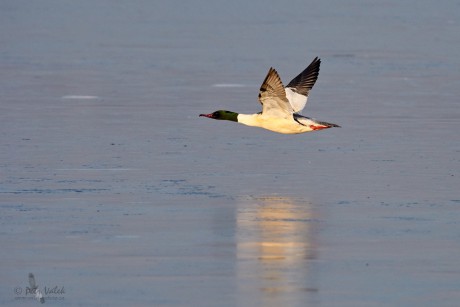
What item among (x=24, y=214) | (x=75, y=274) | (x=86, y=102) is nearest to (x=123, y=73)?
(x=86, y=102)

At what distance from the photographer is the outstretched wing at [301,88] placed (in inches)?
564

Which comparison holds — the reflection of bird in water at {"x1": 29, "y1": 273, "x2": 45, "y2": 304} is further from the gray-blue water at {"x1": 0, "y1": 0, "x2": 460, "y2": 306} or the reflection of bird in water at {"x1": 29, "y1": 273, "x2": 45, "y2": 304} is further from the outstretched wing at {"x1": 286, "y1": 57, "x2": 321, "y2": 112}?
the outstretched wing at {"x1": 286, "y1": 57, "x2": 321, "y2": 112}

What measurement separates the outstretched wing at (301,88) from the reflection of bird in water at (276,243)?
2849 millimetres

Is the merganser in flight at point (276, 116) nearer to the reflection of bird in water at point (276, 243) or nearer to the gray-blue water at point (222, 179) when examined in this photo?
the gray-blue water at point (222, 179)

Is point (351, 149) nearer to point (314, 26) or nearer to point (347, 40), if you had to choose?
point (347, 40)

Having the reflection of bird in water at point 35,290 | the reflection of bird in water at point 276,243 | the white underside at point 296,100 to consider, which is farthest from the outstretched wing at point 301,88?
the reflection of bird in water at point 35,290

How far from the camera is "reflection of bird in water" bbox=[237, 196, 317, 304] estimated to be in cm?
859

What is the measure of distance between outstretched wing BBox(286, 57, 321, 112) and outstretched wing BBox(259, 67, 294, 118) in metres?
0.63

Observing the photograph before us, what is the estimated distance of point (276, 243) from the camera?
31.9 ft

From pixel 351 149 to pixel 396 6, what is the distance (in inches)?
1036

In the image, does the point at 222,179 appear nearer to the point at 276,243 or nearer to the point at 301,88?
the point at 301,88

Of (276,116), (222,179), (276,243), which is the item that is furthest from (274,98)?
(276,243)

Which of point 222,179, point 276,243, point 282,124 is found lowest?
point 276,243

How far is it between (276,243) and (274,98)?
3.89m
